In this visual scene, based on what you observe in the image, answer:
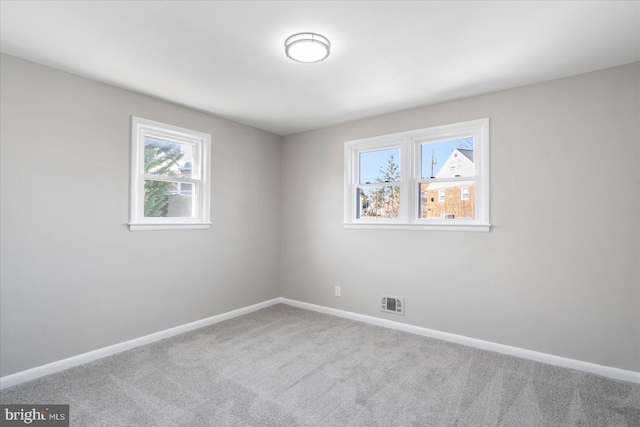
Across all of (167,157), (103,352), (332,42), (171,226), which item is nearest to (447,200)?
(332,42)

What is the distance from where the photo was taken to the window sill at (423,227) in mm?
3184

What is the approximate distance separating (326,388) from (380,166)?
2.52m

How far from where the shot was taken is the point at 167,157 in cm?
355

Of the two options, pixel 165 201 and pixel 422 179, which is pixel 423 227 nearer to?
pixel 422 179

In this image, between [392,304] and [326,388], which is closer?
[326,388]

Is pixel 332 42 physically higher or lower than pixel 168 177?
higher

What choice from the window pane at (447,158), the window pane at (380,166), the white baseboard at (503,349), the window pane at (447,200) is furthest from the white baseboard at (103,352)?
the window pane at (447,158)

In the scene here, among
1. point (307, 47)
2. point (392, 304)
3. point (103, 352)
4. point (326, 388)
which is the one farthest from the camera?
point (392, 304)

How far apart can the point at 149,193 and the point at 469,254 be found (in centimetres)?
329

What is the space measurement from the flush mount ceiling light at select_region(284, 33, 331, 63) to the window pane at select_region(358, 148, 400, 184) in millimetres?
1740

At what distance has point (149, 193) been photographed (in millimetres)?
3371

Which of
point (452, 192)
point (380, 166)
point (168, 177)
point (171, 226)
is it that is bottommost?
point (171, 226)

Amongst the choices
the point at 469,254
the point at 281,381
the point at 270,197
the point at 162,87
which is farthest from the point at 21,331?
the point at 469,254

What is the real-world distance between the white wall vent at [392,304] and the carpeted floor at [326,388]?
0.45m
